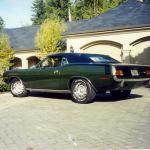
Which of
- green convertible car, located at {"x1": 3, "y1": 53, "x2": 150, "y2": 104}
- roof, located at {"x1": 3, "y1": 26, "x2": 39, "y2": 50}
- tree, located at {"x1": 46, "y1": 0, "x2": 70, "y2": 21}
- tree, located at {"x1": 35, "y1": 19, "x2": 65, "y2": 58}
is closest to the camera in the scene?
green convertible car, located at {"x1": 3, "y1": 53, "x2": 150, "y2": 104}

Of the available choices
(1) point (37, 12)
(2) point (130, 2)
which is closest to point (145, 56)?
(2) point (130, 2)

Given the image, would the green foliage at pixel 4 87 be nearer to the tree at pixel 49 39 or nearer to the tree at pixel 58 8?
the tree at pixel 49 39

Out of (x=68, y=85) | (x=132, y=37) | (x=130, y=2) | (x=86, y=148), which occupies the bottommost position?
(x=86, y=148)

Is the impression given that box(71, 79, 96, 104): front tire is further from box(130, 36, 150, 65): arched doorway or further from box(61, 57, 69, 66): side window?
box(130, 36, 150, 65): arched doorway

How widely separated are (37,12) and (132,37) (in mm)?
47507

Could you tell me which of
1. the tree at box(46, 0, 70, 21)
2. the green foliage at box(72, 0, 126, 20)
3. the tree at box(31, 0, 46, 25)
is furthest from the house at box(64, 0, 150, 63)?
the tree at box(31, 0, 46, 25)

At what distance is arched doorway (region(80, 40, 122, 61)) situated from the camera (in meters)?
23.6

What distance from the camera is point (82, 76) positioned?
36.9 ft

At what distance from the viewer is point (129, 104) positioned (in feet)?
36.2

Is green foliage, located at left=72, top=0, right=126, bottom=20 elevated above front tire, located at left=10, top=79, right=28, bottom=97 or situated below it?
above

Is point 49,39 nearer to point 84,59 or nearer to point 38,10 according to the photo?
point 84,59

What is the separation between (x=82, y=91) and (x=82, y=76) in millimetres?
483

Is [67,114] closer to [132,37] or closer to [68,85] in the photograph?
[68,85]

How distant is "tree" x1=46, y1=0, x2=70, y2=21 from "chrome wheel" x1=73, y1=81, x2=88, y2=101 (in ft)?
160
